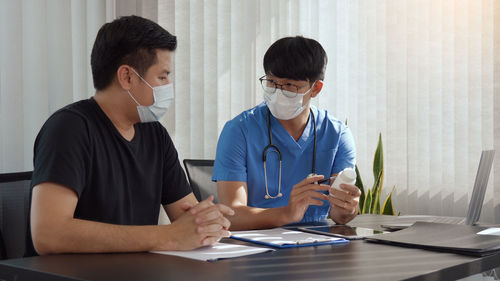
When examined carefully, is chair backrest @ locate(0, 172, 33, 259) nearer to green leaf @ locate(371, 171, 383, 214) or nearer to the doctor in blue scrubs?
the doctor in blue scrubs

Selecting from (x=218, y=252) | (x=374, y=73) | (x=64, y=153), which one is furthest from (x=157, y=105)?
(x=374, y=73)

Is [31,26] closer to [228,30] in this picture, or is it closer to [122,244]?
[228,30]

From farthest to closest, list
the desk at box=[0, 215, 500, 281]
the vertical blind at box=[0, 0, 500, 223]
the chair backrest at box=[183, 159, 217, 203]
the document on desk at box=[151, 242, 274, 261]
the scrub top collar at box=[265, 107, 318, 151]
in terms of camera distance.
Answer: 1. the vertical blind at box=[0, 0, 500, 223]
2. the chair backrest at box=[183, 159, 217, 203]
3. the scrub top collar at box=[265, 107, 318, 151]
4. the document on desk at box=[151, 242, 274, 261]
5. the desk at box=[0, 215, 500, 281]

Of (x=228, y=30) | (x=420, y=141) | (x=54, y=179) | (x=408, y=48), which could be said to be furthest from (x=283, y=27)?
(x=54, y=179)

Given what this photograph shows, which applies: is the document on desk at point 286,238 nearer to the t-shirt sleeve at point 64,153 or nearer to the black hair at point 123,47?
the t-shirt sleeve at point 64,153

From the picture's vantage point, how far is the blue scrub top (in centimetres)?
220

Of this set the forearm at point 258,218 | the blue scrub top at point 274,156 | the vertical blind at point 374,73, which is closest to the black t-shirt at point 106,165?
the forearm at point 258,218

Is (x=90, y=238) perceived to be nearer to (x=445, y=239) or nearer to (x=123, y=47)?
(x=123, y=47)

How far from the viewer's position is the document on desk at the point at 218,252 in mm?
1292

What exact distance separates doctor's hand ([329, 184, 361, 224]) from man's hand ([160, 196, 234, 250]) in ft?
1.57

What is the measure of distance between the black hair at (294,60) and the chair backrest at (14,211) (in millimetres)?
994

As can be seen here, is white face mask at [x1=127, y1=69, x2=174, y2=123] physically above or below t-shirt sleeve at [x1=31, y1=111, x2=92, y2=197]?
above

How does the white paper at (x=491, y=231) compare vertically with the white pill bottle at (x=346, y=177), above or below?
below

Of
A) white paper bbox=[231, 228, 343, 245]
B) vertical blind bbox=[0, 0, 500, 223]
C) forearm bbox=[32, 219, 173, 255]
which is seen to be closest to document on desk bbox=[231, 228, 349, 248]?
white paper bbox=[231, 228, 343, 245]
